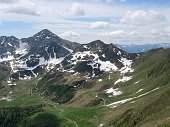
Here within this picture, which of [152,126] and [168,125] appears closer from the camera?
[168,125]

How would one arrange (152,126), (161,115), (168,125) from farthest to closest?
1. (161,115)
2. (152,126)
3. (168,125)

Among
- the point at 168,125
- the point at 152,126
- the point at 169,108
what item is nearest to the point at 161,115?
the point at 169,108

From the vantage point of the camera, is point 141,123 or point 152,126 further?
point 141,123

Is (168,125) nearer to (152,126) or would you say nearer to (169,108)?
(152,126)

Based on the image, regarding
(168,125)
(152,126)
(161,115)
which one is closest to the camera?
(168,125)

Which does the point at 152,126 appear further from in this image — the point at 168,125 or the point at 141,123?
the point at 141,123

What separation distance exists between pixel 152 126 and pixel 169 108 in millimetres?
34362

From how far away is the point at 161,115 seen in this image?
193 m

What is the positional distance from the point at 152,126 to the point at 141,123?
3136cm

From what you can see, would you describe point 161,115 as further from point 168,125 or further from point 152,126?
point 168,125

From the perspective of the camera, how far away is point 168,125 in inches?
6029

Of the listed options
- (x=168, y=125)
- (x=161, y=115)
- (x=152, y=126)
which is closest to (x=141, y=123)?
(x=161, y=115)

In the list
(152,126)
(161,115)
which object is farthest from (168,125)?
(161,115)

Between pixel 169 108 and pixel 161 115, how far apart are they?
28.2ft
